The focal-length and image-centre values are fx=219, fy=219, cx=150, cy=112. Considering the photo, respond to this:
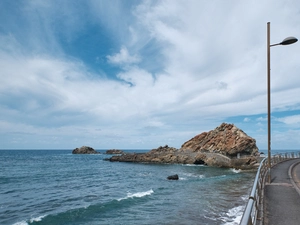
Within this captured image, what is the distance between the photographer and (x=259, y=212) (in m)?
6.28

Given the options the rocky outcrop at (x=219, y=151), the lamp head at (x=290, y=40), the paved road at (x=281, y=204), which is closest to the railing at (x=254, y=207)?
the paved road at (x=281, y=204)

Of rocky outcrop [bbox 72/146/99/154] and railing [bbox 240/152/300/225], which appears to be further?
rocky outcrop [bbox 72/146/99/154]

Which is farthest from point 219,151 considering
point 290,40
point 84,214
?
point 290,40

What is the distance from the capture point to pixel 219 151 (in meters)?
55.1

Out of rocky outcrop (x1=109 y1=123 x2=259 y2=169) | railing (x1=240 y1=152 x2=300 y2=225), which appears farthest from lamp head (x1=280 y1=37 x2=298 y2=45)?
rocky outcrop (x1=109 y1=123 x2=259 y2=169)

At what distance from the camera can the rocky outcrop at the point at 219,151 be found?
48.6 m

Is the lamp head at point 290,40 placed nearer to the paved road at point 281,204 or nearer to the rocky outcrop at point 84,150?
the paved road at point 281,204

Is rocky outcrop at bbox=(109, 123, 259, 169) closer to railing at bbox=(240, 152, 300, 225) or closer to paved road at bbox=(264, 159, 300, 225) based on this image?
paved road at bbox=(264, 159, 300, 225)

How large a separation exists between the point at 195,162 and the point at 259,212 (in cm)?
5313

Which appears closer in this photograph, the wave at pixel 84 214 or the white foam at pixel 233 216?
the white foam at pixel 233 216

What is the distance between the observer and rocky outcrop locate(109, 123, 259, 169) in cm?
4859

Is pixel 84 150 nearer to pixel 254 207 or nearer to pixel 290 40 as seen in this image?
pixel 290 40

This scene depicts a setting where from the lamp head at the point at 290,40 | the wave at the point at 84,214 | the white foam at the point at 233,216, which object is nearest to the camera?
the lamp head at the point at 290,40

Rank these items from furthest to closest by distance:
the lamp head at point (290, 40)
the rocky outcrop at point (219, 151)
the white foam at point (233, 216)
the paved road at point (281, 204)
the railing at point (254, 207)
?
the rocky outcrop at point (219, 151) → the white foam at point (233, 216) → the lamp head at point (290, 40) → the paved road at point (281, 204) → the railing at point (254, 207)
